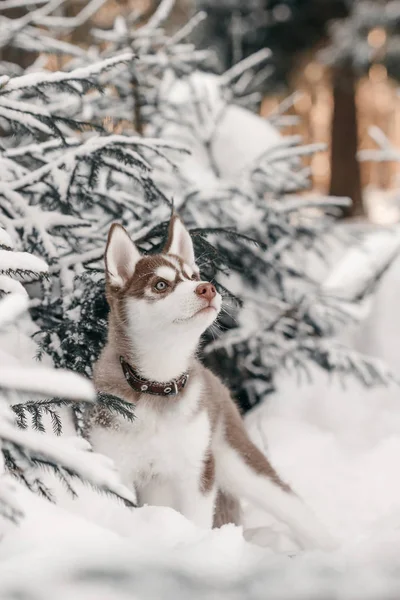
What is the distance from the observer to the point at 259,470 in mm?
3342

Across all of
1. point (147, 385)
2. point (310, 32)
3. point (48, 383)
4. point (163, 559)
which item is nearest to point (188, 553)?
point (163, 559)

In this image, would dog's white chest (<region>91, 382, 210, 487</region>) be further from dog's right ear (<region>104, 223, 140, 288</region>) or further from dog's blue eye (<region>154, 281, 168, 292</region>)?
dog's right ear (<region>104, 223, 140, 288</region>)

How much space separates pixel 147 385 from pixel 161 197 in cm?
106

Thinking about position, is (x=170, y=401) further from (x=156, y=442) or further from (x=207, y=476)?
(x=207, y=476)

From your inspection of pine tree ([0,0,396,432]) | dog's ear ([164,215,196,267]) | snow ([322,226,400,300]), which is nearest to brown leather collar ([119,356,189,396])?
pine tree ([0,0,396,432])

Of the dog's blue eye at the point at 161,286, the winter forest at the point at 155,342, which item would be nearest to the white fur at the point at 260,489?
the winter forest at the point at 155,342

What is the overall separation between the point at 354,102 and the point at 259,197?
→ 13.1m

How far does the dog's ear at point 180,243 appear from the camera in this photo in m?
3.27

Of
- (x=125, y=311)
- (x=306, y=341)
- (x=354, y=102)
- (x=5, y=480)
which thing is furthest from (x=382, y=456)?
(x=354, y=102)

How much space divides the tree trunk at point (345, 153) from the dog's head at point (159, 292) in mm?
15013

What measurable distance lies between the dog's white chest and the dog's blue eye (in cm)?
48

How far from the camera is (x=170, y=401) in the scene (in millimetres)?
3010

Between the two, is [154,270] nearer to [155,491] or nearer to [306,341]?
[155,491]

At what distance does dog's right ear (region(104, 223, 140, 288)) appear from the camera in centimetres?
303
